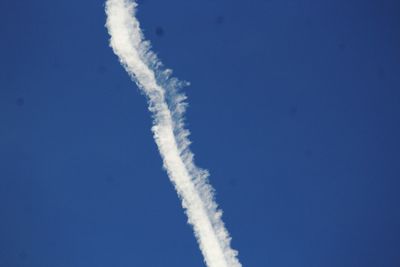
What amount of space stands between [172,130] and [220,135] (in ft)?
0.42

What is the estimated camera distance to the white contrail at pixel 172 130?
3.56 feet

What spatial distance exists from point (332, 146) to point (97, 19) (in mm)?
711

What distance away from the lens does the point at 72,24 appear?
108 cm

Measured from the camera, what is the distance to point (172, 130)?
112 centimetres

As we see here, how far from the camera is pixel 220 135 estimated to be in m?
1.12

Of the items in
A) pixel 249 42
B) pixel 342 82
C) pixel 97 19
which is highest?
pixel 97 19

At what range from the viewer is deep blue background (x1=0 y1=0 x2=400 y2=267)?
43.0 inches

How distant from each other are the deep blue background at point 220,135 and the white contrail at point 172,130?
0.02 metres

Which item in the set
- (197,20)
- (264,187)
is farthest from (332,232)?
(197,20)

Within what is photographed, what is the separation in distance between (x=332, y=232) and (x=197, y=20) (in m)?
0.69

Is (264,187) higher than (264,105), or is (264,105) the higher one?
(264,105)

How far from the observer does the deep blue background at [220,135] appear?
1092 millimetres

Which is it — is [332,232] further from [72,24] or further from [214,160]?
[72,24]

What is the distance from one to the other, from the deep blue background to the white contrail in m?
0.02
